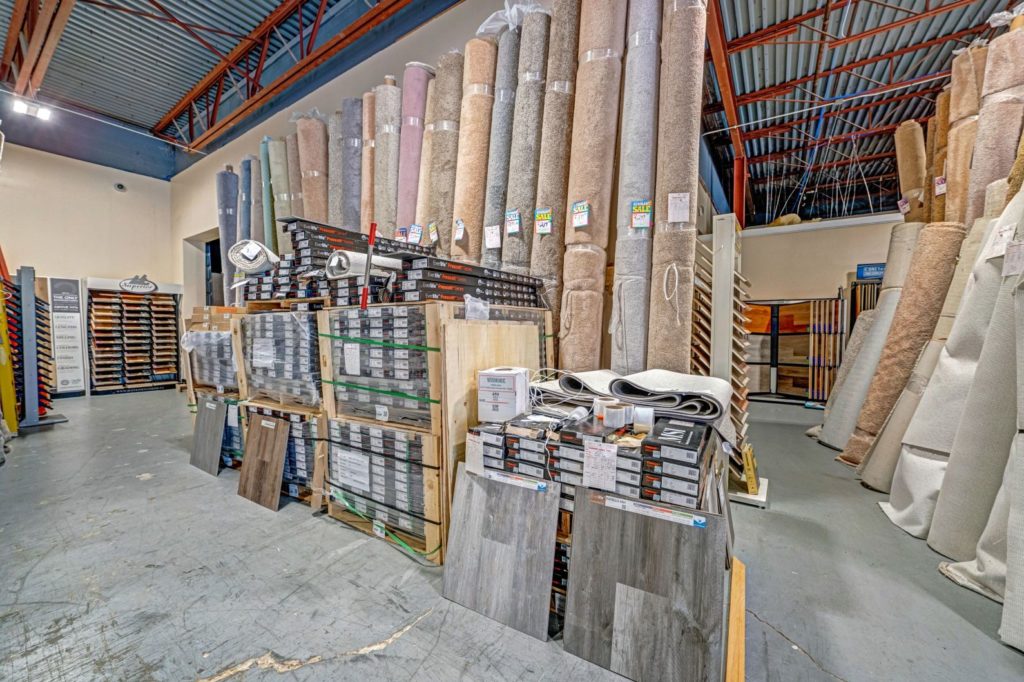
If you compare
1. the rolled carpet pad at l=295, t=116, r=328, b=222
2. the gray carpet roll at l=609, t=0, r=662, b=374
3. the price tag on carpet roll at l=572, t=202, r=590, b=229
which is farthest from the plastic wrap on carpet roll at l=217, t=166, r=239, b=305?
the gray carpet roll at l=609, t=0, r=662, b=374

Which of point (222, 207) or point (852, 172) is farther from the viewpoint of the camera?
point (852, 172)

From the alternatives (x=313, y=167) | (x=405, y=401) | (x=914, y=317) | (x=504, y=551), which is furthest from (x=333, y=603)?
(x=313, y=167)

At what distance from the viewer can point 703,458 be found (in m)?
1.28

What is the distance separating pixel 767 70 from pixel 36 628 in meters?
7.13

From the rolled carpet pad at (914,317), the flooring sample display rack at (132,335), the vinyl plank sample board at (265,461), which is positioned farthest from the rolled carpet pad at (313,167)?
the flooring sample display rack at (132,335)

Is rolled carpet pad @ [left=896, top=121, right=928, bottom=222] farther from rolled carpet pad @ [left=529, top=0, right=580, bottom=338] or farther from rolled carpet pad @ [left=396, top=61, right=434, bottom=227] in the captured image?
rolled carpet pad @ [left=396, top=61, right=434, bottom=227]

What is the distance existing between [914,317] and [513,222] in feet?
9.09

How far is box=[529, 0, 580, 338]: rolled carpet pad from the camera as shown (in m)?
2.48

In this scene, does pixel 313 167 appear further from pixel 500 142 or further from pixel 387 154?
pixel 500 142

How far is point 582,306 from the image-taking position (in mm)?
2367

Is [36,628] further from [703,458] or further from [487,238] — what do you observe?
[487,238]

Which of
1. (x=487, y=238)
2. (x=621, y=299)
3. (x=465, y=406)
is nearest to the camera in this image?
(x=465, y=406)

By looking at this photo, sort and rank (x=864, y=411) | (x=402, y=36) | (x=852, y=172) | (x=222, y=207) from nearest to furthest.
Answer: (x=864, y=411) < (x=402, y=36) < (x=222, y=207) < (x=852, y=172)

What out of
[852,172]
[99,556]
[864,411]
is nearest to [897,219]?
[852,172]
